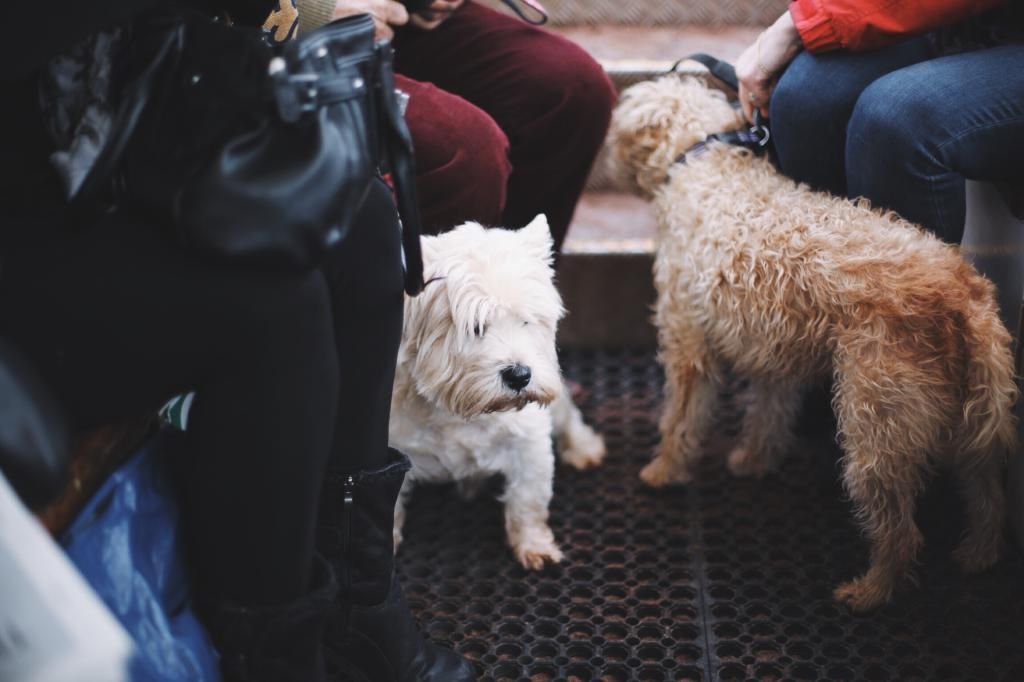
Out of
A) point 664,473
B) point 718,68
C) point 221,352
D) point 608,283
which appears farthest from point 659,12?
point 221,352

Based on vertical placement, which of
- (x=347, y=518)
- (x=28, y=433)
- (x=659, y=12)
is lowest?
(x=659, y=12)

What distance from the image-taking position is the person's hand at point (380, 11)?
1883 millimetres

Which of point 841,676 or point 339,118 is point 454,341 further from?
point 841,676

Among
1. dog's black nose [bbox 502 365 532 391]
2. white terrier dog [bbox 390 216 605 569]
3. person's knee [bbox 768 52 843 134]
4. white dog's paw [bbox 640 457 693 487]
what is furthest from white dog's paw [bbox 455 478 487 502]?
person's knee [bbox 768 52 843 134]

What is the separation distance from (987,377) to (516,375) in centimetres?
81

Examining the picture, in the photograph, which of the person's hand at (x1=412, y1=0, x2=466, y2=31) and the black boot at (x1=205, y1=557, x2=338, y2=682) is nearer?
the black boot at (x1=205, y1=557, x2=338, y2=682)

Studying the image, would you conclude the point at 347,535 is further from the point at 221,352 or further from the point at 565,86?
the point at 565,86

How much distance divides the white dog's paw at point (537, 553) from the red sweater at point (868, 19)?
1177 mm

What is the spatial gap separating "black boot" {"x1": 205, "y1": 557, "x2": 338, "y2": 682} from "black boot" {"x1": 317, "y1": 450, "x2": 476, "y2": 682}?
160mm

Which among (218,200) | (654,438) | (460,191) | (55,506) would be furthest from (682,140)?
(55,506)

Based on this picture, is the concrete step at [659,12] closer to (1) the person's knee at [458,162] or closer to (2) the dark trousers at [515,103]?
(2) the dark trousers at [515,103]

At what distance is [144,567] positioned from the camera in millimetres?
1149

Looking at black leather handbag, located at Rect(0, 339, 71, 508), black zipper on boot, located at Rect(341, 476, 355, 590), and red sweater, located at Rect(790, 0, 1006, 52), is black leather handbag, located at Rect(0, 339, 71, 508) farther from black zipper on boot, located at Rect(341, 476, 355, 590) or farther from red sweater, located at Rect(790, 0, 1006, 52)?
red sweater, located at Rect(790, 0, 1006, 52)

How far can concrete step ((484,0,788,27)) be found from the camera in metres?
3.18
